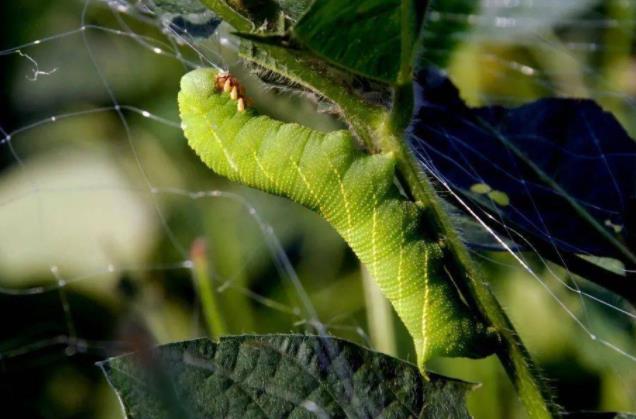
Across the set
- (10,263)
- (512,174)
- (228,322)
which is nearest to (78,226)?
(10,263)

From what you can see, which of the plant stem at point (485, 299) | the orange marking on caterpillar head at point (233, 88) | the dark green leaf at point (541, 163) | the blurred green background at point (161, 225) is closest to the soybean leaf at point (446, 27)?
the blurred green background at point (161, 225)

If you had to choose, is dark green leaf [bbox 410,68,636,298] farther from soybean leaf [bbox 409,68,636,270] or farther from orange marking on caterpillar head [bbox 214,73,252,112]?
orange marking on caterpillar head [bbox 214,73,252,112]

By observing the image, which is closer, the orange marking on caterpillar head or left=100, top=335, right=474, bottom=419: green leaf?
left=100, top=335, right=474, bottom=419: green leaf

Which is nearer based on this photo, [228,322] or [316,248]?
[228,322]

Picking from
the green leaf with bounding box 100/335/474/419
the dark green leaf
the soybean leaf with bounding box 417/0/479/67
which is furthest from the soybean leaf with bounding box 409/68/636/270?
the soybean leaf with bounding box 417/0/479/67

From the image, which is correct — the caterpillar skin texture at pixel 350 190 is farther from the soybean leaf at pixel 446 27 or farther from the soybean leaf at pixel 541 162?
the soybean leaf at pixel 446 27

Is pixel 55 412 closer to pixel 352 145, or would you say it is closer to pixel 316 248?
pixel 316 248
